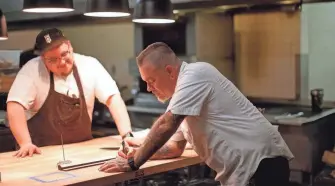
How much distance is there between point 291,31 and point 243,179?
2.41 meters

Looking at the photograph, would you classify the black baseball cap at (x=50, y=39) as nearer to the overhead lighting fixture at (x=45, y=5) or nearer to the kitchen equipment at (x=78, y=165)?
the overhead lighting fixture at (x=45, y=5)

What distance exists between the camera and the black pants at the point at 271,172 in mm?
2414

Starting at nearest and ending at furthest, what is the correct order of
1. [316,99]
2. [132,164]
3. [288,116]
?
1. [132,164]
2. [288,116]
3. [316,99]

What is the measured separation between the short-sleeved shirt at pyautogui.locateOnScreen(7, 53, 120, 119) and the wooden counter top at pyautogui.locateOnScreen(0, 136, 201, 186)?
30 cm

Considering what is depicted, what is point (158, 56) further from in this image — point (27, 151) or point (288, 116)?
point (288, 116)

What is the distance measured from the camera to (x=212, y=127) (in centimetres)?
238

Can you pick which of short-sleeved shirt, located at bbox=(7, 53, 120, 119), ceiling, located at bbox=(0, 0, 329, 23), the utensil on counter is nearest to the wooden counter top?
short-sleeved shirt, located at bbox=(7, 53, 120, 119)

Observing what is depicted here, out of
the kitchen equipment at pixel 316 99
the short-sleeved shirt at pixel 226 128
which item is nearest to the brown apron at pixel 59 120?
the short-sleeved shirt at pixel 226 128

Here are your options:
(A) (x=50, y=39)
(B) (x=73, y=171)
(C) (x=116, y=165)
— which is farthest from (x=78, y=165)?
(A) (x=50, y=39)

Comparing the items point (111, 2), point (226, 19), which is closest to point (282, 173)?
point (111, 2)

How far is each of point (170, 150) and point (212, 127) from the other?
0.41 meters

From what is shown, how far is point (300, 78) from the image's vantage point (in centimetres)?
452

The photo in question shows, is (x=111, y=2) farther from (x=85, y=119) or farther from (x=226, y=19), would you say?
Answer: (x=226, y=19)

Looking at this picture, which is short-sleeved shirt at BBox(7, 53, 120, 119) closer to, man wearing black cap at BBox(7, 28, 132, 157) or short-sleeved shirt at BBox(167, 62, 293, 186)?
man wearing black cap at BBox(7, 28, 132, 157)
